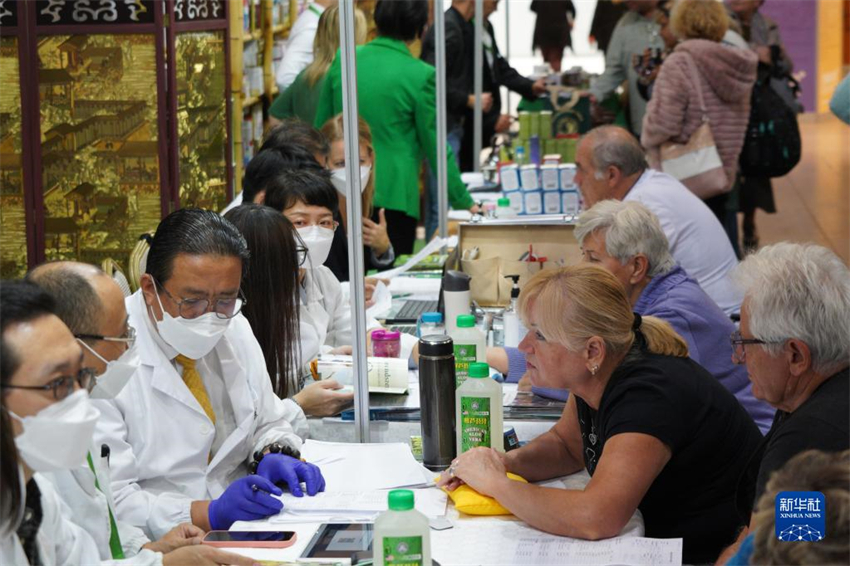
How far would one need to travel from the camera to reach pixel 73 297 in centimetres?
225

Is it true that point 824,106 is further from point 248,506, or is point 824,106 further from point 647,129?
point 248,506

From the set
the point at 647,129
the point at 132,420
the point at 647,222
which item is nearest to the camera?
the point at 132,420

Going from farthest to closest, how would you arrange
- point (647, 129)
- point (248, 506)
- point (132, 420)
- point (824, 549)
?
point (647, 129) → point (132, 420) → point (248, 506) → point (824, 549)

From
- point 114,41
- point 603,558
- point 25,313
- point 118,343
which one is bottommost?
point 603,558

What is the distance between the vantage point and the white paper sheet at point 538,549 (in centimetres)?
228

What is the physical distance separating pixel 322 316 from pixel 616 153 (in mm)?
1603

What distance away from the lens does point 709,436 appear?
260cm

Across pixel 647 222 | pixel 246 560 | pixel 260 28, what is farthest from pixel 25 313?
pixel 260 28

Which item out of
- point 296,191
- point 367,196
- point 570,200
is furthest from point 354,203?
point 570,200

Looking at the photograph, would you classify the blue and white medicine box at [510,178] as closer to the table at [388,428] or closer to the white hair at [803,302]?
the table at [388,428]

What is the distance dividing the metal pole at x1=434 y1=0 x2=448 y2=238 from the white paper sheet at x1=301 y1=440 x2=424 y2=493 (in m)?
2.99

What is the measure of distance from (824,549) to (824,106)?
1298cm

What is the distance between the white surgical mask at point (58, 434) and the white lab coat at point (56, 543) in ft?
0.41

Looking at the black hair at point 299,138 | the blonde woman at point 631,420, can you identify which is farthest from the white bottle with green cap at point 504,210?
the blonde woman at point 631,420
